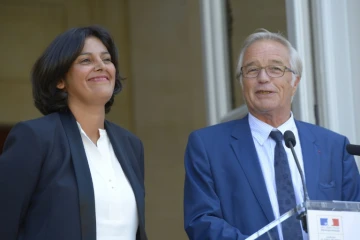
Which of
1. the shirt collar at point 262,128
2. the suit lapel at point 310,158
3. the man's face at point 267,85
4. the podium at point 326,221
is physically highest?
the man's face at point 267,85

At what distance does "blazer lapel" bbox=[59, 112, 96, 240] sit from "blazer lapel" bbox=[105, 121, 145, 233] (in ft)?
0.57

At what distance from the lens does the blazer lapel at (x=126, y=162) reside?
11.9 feet

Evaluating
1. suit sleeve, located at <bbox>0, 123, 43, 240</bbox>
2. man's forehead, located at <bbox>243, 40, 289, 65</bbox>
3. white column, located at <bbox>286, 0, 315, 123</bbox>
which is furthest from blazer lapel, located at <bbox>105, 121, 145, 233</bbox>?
white column, located at <bbox>286, 0, 315, 123</bbox>

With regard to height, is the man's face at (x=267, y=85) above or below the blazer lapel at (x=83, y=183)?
above

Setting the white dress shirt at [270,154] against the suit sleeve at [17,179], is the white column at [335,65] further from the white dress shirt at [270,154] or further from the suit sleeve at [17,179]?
the suit sleeve at [17,179]

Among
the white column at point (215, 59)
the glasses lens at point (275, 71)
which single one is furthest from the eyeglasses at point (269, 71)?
the white column at point (215, 59)

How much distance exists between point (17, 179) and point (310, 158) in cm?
111

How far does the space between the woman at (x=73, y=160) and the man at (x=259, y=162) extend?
0.24 metres

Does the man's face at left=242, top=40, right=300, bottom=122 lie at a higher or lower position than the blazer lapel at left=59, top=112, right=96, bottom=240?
higher

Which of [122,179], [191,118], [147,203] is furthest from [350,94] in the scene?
[147,203]

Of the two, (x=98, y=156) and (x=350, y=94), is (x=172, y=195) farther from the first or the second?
(x=98, y=156)

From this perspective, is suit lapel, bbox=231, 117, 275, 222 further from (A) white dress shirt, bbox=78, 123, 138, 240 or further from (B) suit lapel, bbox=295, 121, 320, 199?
(A) white dress shirt, bbox=78, 123, 138, 240

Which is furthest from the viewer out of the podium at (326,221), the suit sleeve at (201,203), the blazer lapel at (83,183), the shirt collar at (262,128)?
the shirt collar at (262,128)

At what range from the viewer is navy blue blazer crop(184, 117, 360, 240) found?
3.66m
